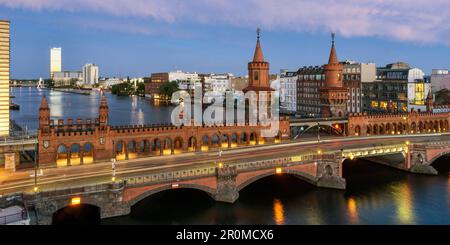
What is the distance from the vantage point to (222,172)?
187ft

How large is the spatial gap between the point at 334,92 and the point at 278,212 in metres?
55.1

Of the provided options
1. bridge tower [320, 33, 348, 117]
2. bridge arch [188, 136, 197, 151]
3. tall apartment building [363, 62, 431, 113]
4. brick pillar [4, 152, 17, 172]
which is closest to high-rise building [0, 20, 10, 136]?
brick pillar [4, 152, 17, 172]

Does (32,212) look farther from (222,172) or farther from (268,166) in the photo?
(268,166)

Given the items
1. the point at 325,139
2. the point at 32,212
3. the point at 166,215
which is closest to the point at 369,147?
the point at 325,139

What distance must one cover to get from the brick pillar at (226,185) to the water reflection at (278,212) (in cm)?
574

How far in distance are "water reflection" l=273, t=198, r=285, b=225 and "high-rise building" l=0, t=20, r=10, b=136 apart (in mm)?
42503

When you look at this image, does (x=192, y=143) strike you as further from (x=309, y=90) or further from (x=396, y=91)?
(x=309, y=90)

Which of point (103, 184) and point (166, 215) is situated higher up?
point (103, 184)

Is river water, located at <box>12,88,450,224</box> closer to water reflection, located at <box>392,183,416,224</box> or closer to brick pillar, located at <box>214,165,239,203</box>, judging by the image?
water reflection, located at <box>392,183,416,224</box>

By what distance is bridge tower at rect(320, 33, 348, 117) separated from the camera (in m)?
104

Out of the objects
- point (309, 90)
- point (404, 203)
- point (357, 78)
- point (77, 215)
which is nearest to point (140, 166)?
point (77, 215)

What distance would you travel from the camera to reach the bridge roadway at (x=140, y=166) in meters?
50.8
